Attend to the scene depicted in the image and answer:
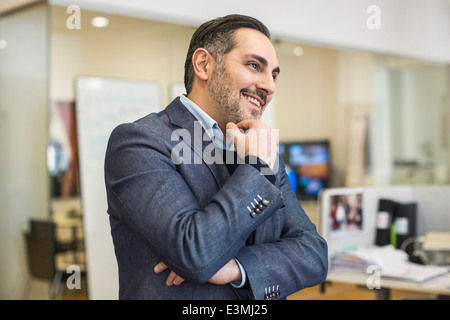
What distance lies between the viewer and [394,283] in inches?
92.2

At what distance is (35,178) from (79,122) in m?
0.45

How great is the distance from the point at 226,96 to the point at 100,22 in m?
2.51

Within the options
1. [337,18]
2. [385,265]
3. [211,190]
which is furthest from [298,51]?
[211,190]

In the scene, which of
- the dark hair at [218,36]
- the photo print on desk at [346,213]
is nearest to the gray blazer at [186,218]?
the dark hair at [218,36]

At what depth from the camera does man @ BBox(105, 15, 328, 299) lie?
0.95 metres

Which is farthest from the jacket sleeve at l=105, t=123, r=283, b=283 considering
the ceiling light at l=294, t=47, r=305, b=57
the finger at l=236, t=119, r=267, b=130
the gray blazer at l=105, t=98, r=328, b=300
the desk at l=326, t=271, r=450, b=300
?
the ceiling light at l=294, t=47, r=305, b=57

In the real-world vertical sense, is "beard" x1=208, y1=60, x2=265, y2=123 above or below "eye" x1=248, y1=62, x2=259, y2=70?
below

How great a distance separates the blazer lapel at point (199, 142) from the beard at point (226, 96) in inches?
2.3

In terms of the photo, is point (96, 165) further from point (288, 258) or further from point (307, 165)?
point (307, 165)

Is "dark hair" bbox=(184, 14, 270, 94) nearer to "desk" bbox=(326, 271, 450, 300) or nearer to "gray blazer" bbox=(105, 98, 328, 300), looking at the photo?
"gray blazer" bbox=(105, 98, 328, 300)

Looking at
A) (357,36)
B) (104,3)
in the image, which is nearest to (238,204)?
(104,3)

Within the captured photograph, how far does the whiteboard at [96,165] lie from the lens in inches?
139

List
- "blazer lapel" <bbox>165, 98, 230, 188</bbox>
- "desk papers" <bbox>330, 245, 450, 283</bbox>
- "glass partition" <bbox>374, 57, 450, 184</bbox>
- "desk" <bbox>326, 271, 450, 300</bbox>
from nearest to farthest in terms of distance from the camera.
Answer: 1. "blazer lapel" <bbox>165, 98, 230, 188</bbox>
2. "desk" <bbox>326, 271, 450, 300</bbox>
3. "desk papers" <bbox>330, 245, 450, 283</bbox>
4. "glass partition" <bbox>374, 57, 450, 184</bbox>

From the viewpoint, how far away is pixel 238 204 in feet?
3.11
